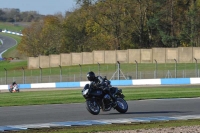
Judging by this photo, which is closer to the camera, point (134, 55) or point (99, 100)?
point (99, 100)

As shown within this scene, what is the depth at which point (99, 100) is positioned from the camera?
17.5m

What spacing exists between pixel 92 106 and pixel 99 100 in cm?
34

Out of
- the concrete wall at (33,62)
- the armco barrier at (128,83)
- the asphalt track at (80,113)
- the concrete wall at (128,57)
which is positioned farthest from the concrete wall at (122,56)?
the asphalt track at (80,113)

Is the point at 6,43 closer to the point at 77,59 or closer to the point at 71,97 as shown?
the point at 77,59

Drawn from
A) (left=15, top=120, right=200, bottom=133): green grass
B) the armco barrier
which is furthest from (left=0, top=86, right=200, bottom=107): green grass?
the armco barrier

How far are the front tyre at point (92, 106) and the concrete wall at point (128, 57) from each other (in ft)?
132

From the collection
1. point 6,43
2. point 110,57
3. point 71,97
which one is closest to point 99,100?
point 71,97

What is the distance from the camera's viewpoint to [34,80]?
184 feet

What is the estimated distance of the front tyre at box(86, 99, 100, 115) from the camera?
679 inches

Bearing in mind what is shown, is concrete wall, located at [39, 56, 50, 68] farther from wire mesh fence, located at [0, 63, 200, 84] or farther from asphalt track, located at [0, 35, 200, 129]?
asphalt track, located at [0, 35, 200, 129]

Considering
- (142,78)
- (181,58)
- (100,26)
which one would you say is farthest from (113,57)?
(100,26)

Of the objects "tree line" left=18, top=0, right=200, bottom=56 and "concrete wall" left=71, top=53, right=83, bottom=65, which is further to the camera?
"tree line" left=18, top=0, right=200, bottom=56

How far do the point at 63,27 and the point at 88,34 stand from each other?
549 centimetres

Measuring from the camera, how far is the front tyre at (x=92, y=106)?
17.2m
